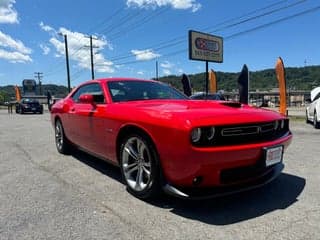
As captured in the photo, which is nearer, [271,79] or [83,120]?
[83,120]

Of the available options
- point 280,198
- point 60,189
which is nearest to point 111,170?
point 60,189

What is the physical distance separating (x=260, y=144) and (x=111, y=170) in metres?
2.63

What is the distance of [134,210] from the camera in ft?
11.6

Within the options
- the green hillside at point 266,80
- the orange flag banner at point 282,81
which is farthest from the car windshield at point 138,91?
the green hillside at point 266,80

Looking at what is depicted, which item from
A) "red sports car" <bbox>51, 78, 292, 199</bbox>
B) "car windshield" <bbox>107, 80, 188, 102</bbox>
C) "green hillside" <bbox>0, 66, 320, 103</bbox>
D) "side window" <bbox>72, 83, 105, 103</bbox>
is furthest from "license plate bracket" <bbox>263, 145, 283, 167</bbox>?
"green hillside" <bbox>0, 66, 320, 103</bbox>

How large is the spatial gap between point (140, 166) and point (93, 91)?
80.5 inches

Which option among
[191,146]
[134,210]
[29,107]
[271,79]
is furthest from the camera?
[271,79]

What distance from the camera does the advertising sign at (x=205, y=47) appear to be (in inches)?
878

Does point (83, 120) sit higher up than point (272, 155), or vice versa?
point (83, 120)

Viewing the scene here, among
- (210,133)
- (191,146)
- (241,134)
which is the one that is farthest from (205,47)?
(191,146)

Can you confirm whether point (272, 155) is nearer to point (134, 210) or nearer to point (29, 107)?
point (134, 210)

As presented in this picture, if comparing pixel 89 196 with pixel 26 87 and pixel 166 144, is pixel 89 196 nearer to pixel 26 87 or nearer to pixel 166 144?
pixel 166 144

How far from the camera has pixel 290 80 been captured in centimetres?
10119

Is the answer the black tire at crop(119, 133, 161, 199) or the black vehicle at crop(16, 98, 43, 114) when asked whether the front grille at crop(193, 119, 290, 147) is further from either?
the black vehicle at crop(16, 98, 43, 114)
